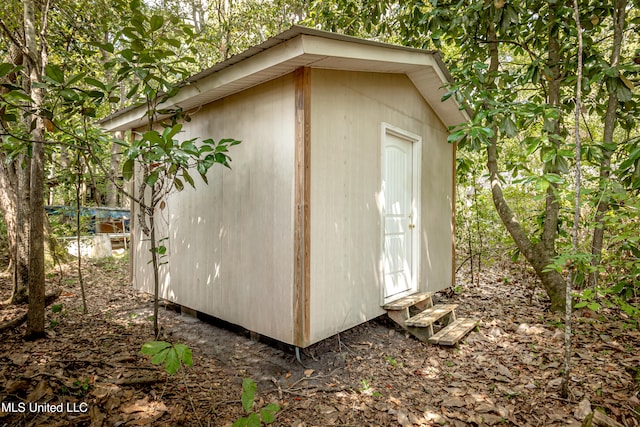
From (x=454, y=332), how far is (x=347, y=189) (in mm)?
2075

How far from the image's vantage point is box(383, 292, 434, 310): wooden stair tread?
3795mm

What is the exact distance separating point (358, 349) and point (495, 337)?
1717mm

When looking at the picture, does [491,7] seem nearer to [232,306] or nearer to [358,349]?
[358,349]

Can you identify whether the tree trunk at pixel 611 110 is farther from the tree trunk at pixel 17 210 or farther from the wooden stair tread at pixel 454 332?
the tree trunk at pixel 17 210

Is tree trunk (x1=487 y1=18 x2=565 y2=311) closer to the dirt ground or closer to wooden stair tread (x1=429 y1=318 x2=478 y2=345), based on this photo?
the dirt ground

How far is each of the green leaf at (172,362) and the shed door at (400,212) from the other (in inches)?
101

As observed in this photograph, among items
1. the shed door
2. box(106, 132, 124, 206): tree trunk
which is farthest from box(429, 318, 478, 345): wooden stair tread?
box(106, 132, 124, 206): tree trunk

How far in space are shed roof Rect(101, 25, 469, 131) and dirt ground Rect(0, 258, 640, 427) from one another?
8.63 feet

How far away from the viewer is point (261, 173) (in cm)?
335

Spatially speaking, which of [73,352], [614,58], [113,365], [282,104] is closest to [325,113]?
[282,104]

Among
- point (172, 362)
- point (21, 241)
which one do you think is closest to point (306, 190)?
point (172, 362)

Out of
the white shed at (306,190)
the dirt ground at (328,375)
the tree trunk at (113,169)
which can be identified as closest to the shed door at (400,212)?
the white shed at (306,190)

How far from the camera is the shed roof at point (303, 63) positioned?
262 centimetres

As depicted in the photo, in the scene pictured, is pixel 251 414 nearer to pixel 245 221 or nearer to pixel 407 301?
pixel 245 221
